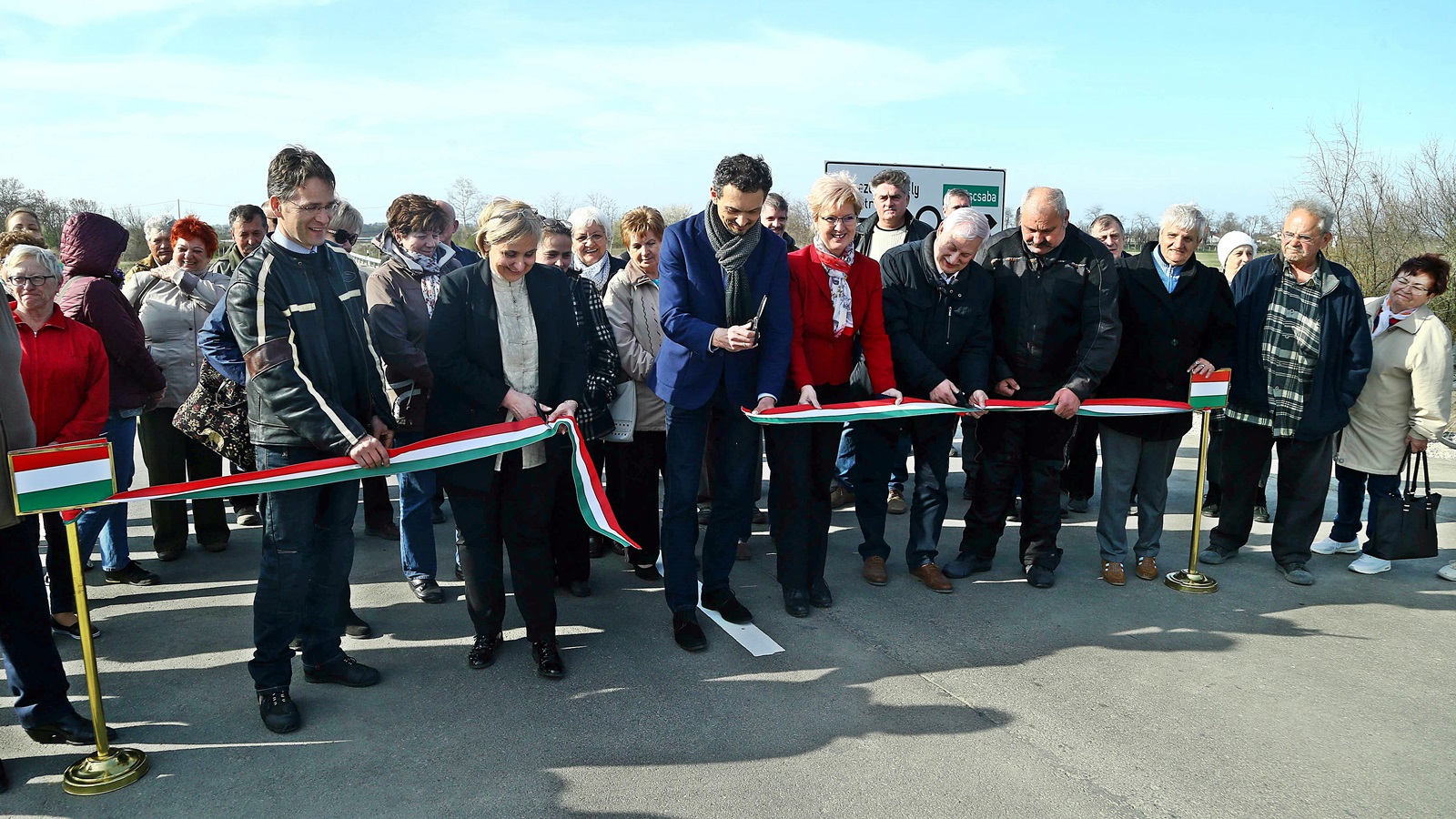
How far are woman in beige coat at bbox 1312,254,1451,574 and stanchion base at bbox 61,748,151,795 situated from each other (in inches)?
264

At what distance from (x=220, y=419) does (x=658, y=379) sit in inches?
87.5

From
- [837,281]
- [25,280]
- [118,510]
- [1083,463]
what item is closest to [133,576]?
[118,510]

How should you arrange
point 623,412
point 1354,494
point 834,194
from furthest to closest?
point 1354,494
point 623,412
point 834,194

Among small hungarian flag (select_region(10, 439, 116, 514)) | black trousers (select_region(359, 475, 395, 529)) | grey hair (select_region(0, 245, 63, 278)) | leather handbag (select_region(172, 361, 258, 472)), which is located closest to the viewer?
small hungarian flag (select_region(10, 439, 116, 514))

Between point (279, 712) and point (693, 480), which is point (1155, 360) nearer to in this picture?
point (693, 480)

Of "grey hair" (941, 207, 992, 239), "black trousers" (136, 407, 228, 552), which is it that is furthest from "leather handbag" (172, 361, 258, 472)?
"grey hair" (941, 207, 992, 239)

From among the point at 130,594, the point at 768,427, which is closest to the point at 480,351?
the point at 768,427

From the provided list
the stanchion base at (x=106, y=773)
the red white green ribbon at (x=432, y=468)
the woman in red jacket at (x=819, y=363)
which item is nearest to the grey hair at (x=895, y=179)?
the woman in red jacket at (x=819, y=363)

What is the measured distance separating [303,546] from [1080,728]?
333 cm

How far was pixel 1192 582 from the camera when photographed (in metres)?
5.44

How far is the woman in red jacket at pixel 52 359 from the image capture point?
3.90 m

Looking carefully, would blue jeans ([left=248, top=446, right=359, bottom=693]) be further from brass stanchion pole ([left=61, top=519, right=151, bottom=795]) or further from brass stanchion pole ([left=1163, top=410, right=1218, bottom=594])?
brass stanchion pole ([left=1163, top=410, right=1218, bottom=594])

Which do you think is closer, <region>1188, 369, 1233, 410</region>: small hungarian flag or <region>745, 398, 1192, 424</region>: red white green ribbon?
<region>745, 398, 1192, 424</region>: red white green ribbon

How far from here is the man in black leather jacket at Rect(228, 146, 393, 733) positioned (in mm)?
3520
